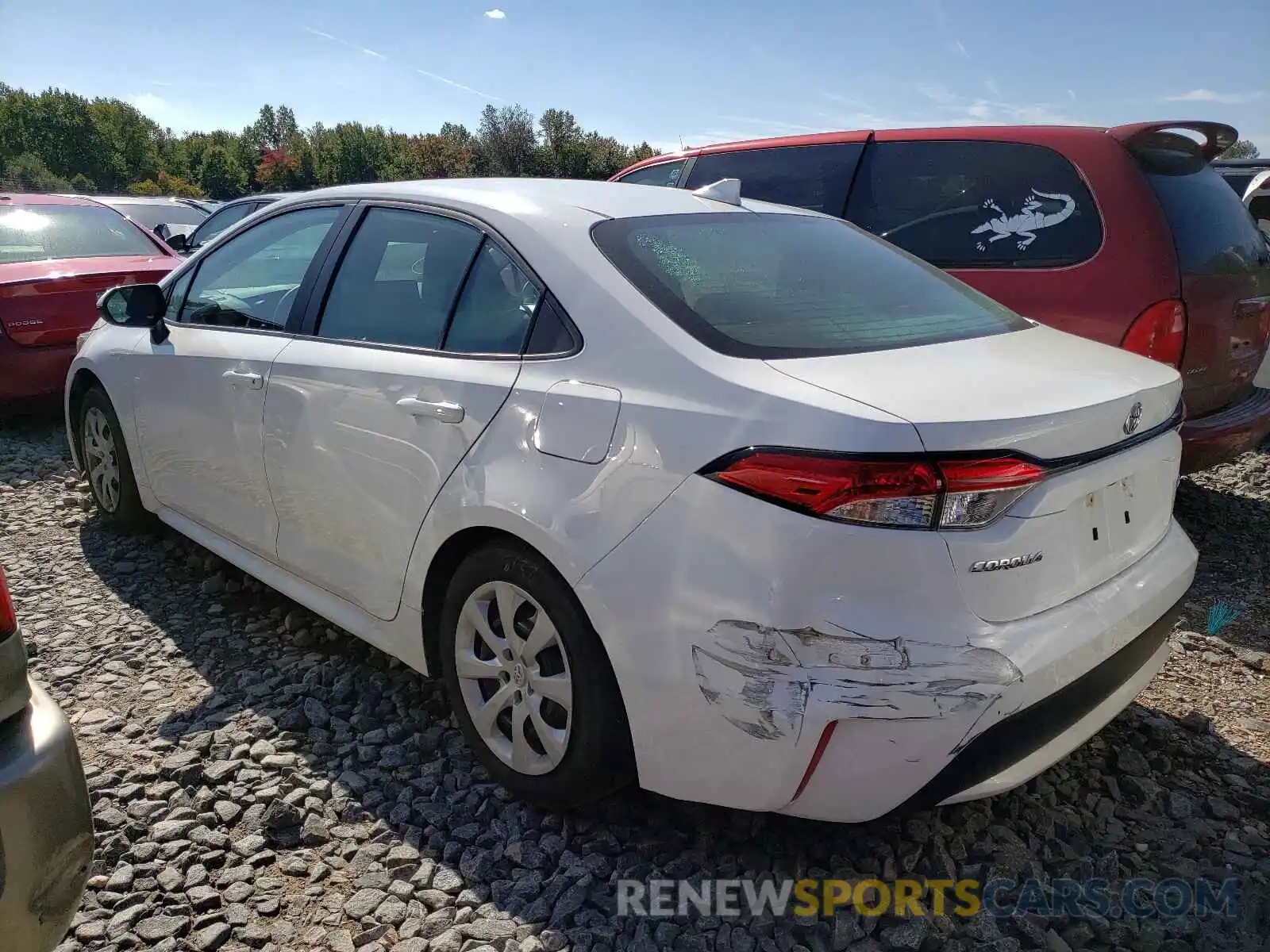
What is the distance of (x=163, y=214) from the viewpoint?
1211 centimetres

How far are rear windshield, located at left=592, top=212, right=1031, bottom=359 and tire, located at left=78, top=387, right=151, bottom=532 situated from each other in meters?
2.80

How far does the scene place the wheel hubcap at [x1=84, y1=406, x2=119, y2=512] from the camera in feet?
13.6

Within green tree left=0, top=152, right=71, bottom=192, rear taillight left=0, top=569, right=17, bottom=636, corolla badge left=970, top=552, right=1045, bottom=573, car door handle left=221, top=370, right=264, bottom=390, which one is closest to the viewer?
rear taillight left=0, top=569, right=17, bottom=636

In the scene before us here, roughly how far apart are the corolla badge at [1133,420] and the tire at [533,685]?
1249 mm

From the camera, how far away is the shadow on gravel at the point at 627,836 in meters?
2.03

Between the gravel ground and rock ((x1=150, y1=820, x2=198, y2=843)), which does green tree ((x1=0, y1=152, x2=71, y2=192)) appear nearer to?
the gravel ground

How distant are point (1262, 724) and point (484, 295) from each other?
2.66m

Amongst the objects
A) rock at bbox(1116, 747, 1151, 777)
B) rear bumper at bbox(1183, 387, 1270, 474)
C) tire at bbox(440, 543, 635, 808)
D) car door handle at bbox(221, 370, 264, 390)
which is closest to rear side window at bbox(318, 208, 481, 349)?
car door handle at bbox(221, 370, 264, 390)

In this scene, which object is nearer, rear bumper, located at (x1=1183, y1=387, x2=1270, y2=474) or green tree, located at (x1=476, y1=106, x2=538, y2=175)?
rear bumper, located at (x1=1183, y1=387, x2=1270, y2=474)

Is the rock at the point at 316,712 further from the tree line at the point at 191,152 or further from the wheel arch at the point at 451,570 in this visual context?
the tree line at the point at 191,152

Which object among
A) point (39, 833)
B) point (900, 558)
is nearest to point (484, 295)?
point (900, 558)

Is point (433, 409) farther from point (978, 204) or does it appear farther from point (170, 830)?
point (978, 204)

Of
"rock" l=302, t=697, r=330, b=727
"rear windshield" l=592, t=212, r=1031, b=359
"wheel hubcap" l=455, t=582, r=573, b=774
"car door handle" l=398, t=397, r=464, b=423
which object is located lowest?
"rock" l=302, t=697, r=330, b=727

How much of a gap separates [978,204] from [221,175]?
8595cm
